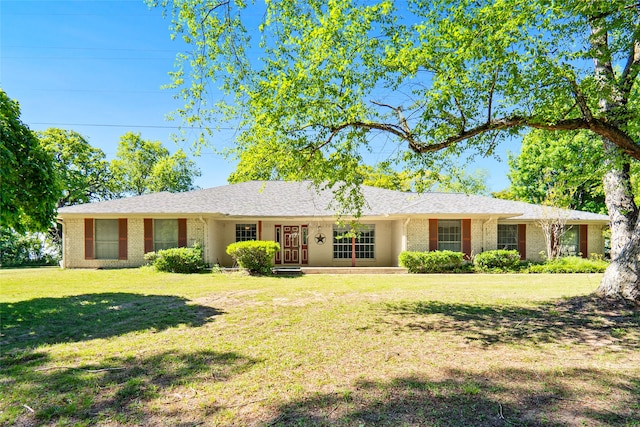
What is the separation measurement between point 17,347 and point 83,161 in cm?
2836

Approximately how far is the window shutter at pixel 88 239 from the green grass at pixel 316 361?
25.4 ft

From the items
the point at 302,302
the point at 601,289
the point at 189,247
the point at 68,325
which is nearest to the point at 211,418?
the point at 68,325

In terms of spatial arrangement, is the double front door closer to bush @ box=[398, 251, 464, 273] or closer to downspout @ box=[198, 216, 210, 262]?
downspout @ box=[198, 216, 210, 262]

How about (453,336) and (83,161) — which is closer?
(453,336)

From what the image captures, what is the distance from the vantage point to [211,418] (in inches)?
115

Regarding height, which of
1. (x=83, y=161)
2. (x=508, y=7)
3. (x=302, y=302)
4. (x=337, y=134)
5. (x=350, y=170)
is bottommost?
(x=302, y=302)

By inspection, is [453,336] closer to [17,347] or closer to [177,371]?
[177,371]

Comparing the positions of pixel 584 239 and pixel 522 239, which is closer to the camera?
pixel 522 239

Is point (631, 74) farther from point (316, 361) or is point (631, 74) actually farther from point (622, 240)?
point (316, 361)

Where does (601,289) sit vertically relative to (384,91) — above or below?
below

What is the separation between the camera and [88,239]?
1568 centimetres

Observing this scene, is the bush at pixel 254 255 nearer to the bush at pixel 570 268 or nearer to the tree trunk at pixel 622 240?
the tree trunk at pixel 622 240

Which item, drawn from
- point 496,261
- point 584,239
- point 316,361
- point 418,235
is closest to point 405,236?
point 418,235

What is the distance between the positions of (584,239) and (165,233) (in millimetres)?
20926
